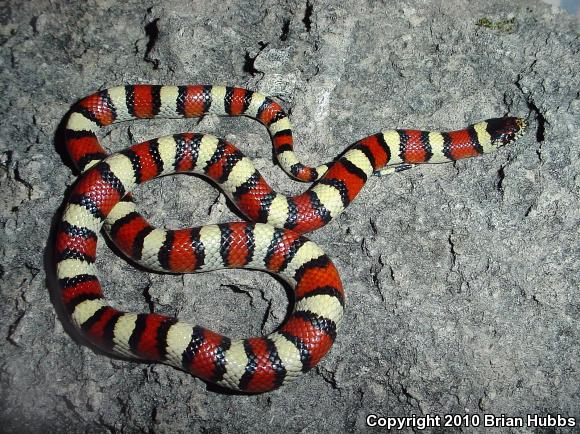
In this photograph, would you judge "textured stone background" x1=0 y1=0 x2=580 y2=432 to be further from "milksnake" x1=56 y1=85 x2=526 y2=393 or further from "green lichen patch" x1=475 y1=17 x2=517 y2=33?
"milksnake" x1=56 y1=85 x2=526 y2=393

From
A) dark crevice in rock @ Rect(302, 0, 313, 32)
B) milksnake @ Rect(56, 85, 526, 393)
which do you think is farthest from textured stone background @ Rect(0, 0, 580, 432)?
milksnake @ Rect(56, 85, 526, 393)

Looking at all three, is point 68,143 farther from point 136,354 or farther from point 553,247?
point 553,247

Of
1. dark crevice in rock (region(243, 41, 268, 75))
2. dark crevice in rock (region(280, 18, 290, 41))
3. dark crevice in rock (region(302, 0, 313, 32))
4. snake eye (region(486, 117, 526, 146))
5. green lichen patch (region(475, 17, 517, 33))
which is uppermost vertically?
green lichen patch (region(475, 17, 517, 33))

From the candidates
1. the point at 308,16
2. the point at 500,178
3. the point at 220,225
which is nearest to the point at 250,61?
the point at 308,16

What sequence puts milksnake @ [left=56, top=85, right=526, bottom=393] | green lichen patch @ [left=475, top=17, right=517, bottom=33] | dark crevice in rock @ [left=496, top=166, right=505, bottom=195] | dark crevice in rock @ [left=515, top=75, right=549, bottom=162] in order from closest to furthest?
milksnake @ [left=56, top=85, right=526, bottom=393]
dark crevice in rock @ [left=496, top=166, right=505, bottom=195]
dark crevice in rock @ [left=515, top=75, right=549, bottom=162]
green lichen patch @ [left=475, top=17, right=517, bottom=33]

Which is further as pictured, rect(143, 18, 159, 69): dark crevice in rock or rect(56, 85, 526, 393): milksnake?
rect(143, 18, 159, 69): dark crevice in rock
